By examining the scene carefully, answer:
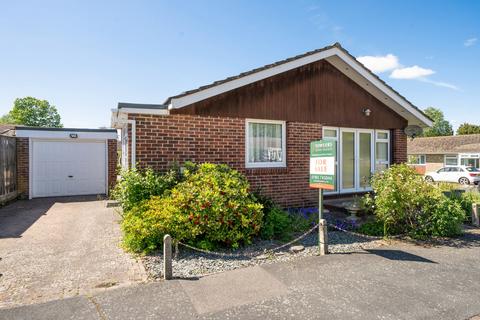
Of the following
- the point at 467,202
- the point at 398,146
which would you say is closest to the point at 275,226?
the point at 467,202

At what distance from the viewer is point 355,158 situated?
10.3 meters

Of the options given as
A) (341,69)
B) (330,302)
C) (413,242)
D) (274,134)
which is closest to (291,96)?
(274,134)

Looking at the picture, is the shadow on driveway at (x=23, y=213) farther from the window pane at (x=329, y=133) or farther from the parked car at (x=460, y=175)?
the parked car at (x=460, y=175)

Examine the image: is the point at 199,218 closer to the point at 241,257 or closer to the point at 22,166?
the point at 241,257

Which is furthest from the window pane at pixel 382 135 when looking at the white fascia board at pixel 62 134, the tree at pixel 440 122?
the tree at pixel 440 122

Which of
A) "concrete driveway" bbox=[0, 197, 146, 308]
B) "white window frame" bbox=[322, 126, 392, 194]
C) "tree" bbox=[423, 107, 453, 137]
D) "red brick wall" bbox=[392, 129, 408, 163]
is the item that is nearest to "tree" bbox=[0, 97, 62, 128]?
"concrete driveway" bbox=[0, 197, 146, 308]

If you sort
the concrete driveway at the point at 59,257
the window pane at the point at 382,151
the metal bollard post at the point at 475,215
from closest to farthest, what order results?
the concrete driveway at the point at 59,257, the metal bollard post at the point at 475,215, the window pane at the point at 382,151

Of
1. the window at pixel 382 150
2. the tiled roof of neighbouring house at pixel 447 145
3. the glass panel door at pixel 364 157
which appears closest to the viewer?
the glass panel door at pixel 364 157

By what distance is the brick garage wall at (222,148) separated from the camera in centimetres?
704

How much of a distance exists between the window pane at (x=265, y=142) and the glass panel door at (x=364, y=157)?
356 cm

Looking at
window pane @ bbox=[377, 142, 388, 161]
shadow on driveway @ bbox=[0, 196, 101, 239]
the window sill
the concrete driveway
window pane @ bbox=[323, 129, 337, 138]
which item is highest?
window pane @ bbox=[323, 129, 337, 138]

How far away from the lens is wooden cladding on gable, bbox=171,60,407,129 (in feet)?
25.9

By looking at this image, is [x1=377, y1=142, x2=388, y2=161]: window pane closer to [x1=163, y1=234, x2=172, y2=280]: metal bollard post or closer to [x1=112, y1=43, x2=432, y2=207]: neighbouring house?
[x1=112, y1=43, x2=432, y2=207]: neighbouring house

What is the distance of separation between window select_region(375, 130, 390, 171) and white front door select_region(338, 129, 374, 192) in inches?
12.1
